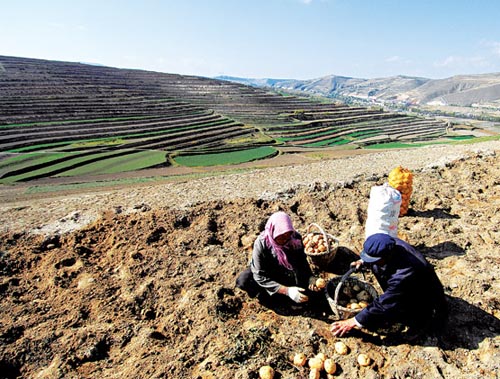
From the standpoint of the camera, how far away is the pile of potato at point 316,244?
15.1 ft

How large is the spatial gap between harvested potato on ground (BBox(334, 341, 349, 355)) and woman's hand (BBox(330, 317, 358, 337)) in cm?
10

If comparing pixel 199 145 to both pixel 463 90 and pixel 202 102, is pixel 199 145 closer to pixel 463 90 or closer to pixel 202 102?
pixel 202 102

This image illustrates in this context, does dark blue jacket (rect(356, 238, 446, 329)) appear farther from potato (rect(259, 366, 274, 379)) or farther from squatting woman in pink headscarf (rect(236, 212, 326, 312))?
potato (rect(259, 366, 274, 379))

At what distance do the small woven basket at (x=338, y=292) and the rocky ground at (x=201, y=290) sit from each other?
0.27 m

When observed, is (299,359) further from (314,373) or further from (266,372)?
(266,372)

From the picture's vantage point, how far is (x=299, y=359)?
3.14 meters

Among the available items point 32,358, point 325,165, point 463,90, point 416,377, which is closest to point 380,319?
point 416,377

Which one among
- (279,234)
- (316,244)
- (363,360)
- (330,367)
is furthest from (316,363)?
(316,244)

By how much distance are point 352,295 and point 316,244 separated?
3.24ft

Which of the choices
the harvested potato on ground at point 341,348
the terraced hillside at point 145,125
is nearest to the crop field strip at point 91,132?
the terraced hillside at point 145,125

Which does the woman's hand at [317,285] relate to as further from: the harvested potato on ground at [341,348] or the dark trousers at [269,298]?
the harvested potato on ground at [341,348]

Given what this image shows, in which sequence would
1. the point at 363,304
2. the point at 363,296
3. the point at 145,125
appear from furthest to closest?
the point at 145,125 → the point at 363,296 → the point at 363,304

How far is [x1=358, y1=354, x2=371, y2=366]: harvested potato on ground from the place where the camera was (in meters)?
3.07

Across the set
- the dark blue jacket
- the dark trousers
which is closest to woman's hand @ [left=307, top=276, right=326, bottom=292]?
the dark trousers
